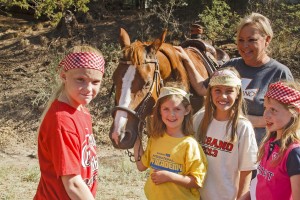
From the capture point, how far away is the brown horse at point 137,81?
3.35m

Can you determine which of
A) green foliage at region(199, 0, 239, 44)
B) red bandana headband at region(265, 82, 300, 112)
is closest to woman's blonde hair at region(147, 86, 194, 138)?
red bandana headband at region(265, 82, 300, 112)

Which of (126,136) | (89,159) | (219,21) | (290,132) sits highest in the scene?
(219,21)

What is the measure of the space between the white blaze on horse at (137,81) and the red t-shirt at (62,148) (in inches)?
34.9

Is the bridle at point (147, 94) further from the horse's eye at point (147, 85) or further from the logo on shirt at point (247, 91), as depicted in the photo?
the logo on shirt at point (247, 91)

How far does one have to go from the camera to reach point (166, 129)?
3139mm

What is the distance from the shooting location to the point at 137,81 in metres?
3.54

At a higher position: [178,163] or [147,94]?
[147,94]

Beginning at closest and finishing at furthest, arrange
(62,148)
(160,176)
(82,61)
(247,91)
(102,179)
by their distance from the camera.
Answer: (62,148) → (82,61) → (160,176) → (247,91) → (102,179)

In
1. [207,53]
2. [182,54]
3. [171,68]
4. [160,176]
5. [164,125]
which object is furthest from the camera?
[207,53]

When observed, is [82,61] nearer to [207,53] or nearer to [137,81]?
[137,81]

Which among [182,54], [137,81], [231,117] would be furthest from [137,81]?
[231,117]

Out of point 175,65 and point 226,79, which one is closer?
point 226,79

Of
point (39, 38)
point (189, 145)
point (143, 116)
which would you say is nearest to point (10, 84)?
point (39, 38)

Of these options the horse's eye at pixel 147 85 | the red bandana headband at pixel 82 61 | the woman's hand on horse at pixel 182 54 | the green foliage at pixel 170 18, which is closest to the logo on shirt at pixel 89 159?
the red bandana headband at pixel 82 61
